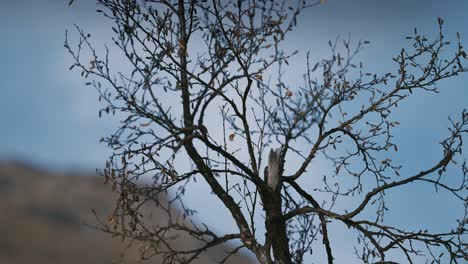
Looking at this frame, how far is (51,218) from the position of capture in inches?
808

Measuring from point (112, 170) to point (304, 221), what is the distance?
2.56 metres

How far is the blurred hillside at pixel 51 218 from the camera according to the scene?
18.4 meters

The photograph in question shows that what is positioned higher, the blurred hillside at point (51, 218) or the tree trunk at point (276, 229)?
the blurred hillside at point (51, 218)

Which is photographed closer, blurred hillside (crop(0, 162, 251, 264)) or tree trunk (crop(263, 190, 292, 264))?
tree trunk (crop(263, 190, 292, 264))

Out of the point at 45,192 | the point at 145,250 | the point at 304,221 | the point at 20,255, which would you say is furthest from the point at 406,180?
the point at 45,192

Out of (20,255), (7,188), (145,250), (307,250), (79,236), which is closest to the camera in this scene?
(145,250)

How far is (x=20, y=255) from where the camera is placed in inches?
714

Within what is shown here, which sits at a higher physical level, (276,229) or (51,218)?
(51,218)

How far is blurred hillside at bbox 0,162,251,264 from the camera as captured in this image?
18406 mm

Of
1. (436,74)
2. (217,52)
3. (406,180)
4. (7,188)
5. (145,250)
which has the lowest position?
(145,250)

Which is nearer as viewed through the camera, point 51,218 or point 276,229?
point 276,229

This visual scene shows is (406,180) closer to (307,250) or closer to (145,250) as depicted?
(307,250)

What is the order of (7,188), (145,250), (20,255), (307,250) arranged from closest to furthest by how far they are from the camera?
(145,250) → (307,250) → (20,255) → (7,188)

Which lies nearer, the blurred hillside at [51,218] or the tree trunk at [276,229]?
the tree trunk at [276,229]
